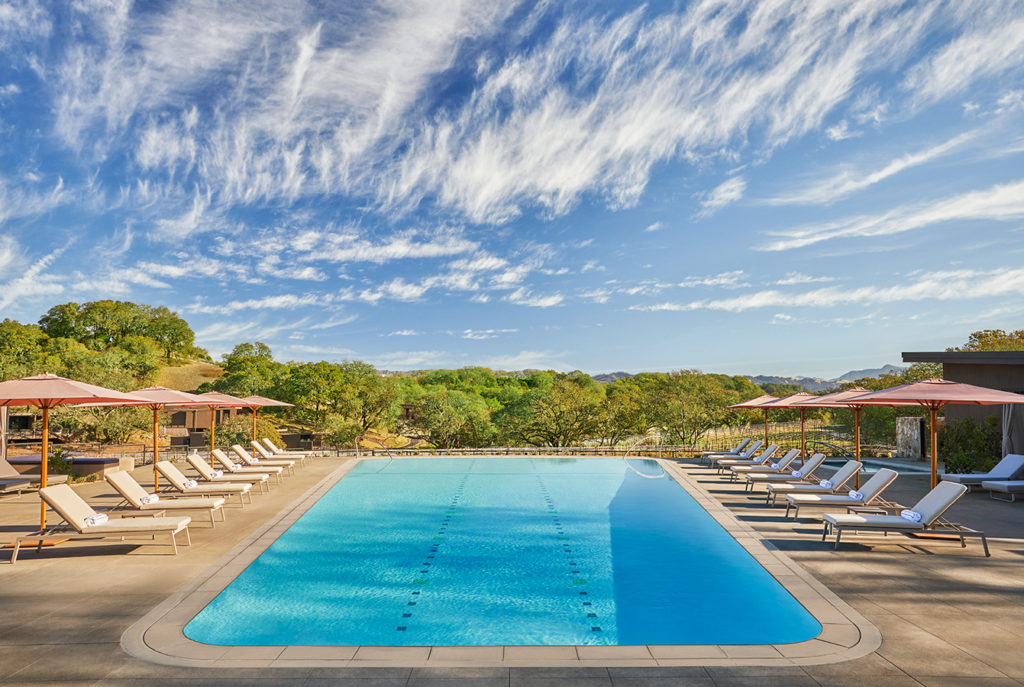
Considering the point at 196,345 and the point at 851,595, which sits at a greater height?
the point at 196,345

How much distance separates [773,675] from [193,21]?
63.9 feet

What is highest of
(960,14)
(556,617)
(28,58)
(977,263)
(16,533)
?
(28,58)

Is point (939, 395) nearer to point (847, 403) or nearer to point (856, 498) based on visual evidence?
point (856, 498)

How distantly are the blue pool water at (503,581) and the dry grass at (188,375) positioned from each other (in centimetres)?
7212

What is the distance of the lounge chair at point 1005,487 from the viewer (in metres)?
10.8

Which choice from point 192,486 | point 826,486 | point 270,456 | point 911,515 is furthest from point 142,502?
point 826,486

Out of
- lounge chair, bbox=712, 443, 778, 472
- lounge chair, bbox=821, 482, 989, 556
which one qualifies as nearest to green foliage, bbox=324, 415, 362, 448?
lounge chair, bbox=712, 443, 778, 472

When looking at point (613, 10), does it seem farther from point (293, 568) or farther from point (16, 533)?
point (16, 533)

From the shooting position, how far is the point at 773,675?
411 cm

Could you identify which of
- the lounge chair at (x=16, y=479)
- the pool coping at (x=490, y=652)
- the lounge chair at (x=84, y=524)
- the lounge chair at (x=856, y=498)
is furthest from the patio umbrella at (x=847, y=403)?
the lounge chair at (x=16, y=479)

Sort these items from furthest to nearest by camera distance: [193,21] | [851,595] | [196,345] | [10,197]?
1. [196,345]
2. [10,197]
3. [193,21]
4. [851,595]

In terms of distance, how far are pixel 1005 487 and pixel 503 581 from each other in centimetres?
980

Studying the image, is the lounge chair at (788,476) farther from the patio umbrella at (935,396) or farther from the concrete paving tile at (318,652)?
the concrete paving tile at (318,652)

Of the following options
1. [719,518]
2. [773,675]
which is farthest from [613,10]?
[773,675]
